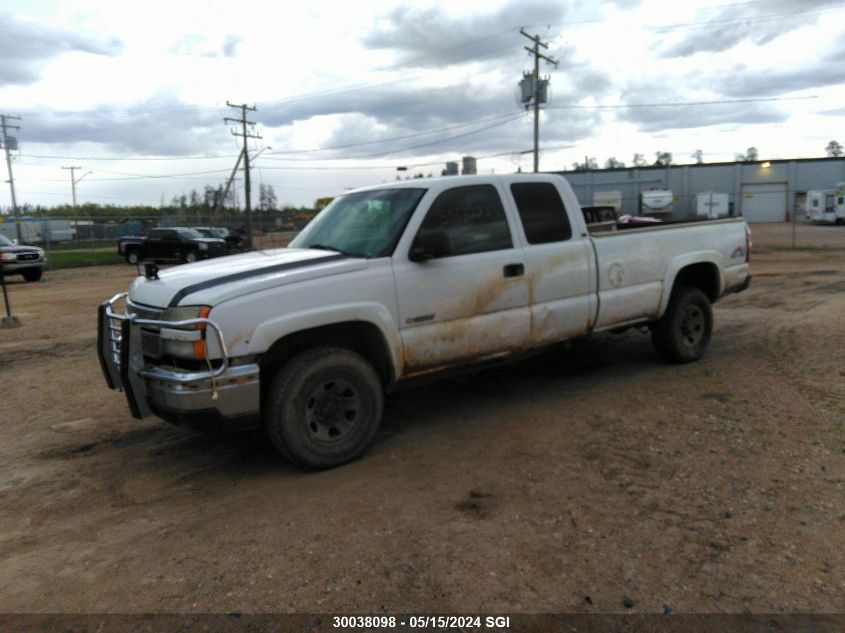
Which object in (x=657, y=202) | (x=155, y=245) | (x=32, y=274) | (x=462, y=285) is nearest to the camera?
(x=462, y=285)

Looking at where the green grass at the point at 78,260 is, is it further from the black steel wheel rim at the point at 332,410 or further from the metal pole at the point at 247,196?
the black steel wheel rim at the point at 332,410

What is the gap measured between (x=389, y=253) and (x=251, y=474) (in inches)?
70.9

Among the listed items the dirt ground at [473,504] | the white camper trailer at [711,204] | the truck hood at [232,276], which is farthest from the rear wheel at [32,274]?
the white camper trailer at [711,204]

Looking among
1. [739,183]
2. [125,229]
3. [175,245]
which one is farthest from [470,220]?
[739,183]

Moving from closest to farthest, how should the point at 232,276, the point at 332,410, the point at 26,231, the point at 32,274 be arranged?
the point at 232,276, the point at 332,410, the point at 32,274, the point at 26,231

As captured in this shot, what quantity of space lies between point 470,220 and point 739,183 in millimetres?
62002

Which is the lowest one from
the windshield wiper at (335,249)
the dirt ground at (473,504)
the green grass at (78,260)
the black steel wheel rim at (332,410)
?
the dirt ground at (473,504)

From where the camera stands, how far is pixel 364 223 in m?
5.16

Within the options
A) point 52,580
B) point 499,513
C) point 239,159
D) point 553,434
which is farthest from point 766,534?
point 239,159

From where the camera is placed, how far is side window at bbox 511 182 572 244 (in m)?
5.50

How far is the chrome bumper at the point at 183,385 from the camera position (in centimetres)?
396

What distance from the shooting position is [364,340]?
472 cm

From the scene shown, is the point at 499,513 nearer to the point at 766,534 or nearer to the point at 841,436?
the point at 766,534

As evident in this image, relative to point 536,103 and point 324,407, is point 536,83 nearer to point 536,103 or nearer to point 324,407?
point 536,103
